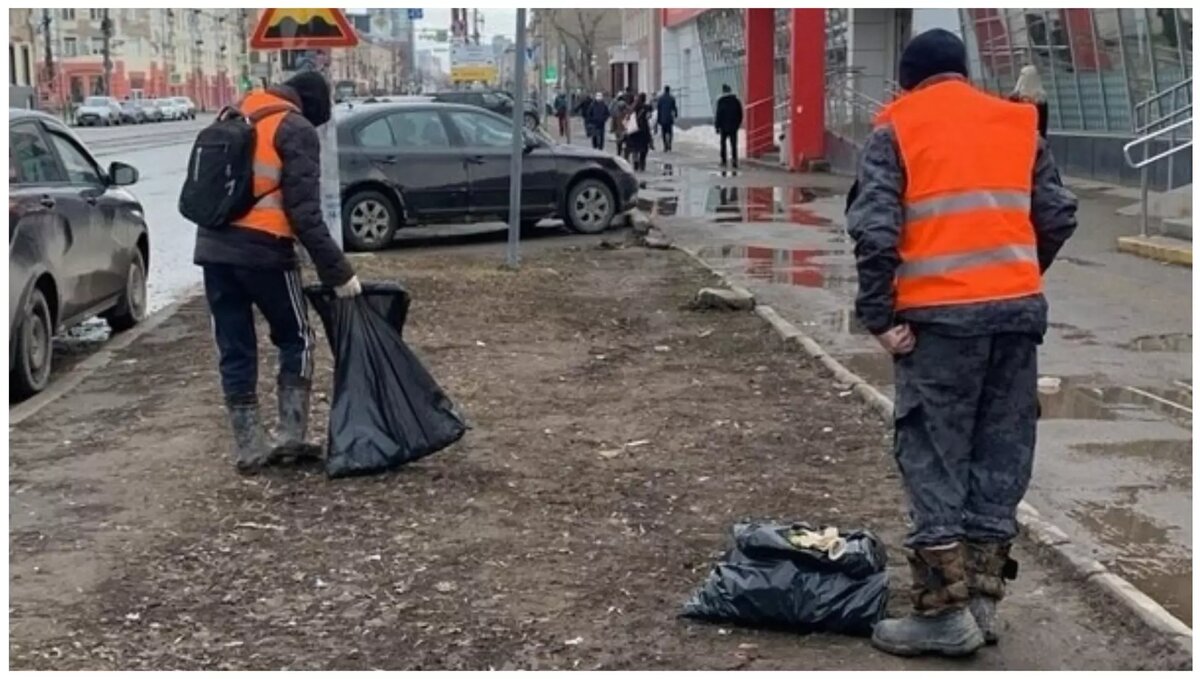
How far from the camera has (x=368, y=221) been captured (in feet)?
51.0

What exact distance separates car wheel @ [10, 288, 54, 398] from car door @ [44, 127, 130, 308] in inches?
29.5

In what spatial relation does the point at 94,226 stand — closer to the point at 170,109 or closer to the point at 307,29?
the point at 307,29

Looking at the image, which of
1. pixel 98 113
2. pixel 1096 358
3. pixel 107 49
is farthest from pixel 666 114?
pixel 107 49

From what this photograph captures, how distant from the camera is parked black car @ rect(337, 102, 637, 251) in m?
15.5

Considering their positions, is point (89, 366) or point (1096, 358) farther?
point (89, 366)

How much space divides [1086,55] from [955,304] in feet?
69.6

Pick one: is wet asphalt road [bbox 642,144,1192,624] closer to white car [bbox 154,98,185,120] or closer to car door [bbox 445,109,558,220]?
car door [bbox 445,109,558,220]

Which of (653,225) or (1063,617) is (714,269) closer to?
(653,225)

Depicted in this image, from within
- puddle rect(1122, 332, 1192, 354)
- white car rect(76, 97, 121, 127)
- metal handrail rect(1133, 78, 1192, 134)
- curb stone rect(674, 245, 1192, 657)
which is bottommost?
curb stone rect(674, 245, 1192, 657)

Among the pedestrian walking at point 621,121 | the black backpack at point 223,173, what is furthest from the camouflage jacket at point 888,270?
the pedestrian walking at point 621,121

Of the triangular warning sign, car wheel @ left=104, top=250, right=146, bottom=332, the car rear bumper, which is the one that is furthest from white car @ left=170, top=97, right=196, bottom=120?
the triangular warning sign

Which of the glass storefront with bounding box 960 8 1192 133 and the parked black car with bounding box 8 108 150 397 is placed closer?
the parked black car with bounding box 8 108 150 397

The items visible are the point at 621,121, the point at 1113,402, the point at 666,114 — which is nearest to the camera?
the point at 1113,402

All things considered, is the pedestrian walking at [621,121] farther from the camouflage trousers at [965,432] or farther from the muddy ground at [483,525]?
the camouflage trousers at [965,432]
